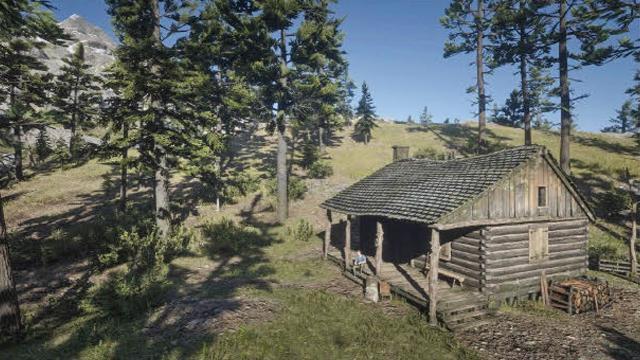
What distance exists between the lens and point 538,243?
1570 centimetres

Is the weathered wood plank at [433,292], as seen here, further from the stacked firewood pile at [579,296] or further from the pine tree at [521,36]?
the pine tree at [521,36]

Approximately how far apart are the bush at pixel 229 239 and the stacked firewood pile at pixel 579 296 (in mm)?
15122

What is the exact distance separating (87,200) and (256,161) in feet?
62.5

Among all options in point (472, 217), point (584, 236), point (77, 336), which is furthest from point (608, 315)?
point (77, 336)

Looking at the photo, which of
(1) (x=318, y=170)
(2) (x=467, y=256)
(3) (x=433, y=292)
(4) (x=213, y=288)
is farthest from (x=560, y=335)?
(1) (x=318, y=170)

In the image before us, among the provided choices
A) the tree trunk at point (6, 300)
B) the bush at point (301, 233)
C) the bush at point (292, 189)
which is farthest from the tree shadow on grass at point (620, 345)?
the bush at point (292, 189)

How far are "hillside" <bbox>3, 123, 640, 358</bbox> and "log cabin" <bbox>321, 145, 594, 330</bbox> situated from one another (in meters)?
2.81

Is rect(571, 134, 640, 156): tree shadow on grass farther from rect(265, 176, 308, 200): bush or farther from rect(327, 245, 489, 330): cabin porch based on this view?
rect(327, 245, 489, 330): cabin porch

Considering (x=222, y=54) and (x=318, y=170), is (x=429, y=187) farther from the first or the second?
(x=318, y=170)

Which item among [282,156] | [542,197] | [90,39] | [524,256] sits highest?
[90,39]

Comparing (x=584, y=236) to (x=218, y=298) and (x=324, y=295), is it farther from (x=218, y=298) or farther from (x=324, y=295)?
(x=218, y=298)

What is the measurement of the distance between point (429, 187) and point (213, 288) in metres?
10.3

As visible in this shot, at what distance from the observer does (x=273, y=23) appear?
25.0 meters

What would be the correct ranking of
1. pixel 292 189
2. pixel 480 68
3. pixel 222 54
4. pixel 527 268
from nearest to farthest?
pixel 527 268 < pixel 222 54 < pixel 292 189 < pixel 480 68
